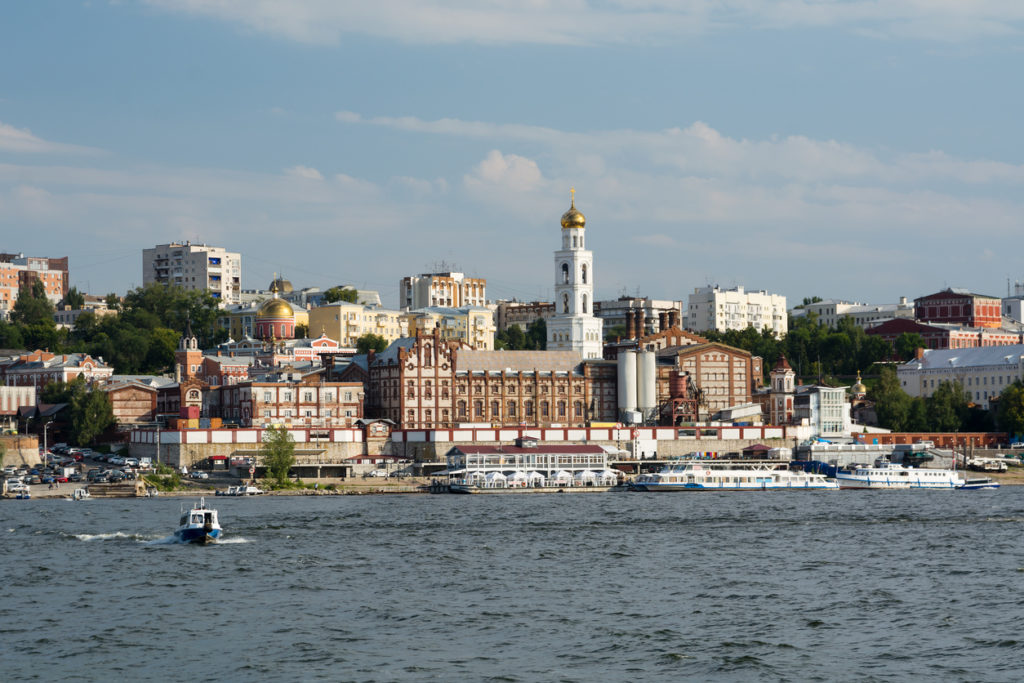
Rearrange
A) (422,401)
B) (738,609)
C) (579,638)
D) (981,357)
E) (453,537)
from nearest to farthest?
1. (579,638)
2. (738,609)
3. (453,537)
4. (422,401)
5. (981,357)

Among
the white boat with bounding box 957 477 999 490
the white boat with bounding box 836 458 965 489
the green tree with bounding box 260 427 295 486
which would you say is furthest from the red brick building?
the white boat with bounding box 957 477 999 490

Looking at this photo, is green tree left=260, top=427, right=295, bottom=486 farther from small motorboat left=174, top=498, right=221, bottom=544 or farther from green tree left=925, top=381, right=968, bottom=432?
green tree left=925, top=381, right=968, bottom=432

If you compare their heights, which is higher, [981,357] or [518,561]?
[981,357]

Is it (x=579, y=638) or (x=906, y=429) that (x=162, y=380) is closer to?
(x=906, y=429)

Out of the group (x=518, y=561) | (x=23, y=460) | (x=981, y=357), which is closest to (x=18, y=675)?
(x=518, y=561)

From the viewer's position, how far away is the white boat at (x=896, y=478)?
125 metres

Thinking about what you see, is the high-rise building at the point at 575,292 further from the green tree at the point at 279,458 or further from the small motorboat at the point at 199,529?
the small motorboat at the point at 199,529

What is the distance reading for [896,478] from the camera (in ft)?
411

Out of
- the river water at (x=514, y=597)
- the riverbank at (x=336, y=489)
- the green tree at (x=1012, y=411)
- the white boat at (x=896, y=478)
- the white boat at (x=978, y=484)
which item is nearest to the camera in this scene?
the river water at (x=514, y=597)

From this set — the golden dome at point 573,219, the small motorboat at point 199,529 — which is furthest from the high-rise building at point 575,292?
the small motorboat at point 199,529

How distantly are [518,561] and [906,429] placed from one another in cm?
10277

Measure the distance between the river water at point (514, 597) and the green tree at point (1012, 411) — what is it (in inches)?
2554

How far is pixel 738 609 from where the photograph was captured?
54750 millimetres

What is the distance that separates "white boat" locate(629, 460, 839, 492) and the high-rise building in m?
42.8
